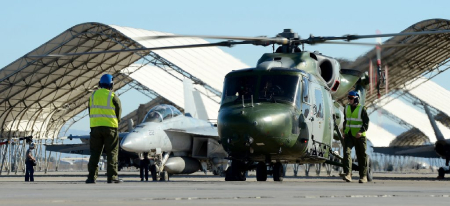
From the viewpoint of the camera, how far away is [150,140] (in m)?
24.2

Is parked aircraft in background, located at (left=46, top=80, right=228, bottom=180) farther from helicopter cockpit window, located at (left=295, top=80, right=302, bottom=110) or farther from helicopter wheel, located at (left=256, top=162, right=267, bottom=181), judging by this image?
helicopter cockpit window, located at (left=295, top=80, right=302, bottom=110)

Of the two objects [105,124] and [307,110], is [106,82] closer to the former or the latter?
[105,124]

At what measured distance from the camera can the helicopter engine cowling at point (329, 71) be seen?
58.3 ft

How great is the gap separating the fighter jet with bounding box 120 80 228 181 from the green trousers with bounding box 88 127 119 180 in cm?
999

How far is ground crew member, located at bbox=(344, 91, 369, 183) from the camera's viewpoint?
16.8m

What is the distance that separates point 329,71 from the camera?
59.0ft

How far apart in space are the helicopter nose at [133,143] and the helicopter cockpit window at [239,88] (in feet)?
25.9

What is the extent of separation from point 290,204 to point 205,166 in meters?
20.9

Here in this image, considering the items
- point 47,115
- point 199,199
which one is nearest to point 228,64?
point 47,115

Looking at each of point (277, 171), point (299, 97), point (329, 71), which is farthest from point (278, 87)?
point (329, 71)

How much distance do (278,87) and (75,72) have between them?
35.5m

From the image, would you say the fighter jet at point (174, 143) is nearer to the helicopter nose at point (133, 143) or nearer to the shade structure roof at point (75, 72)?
the helicopter nose at point (133, 143)

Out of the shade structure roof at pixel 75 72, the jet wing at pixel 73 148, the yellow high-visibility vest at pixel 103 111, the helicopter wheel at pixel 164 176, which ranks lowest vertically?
the helicopter wheel at pixel 164 176

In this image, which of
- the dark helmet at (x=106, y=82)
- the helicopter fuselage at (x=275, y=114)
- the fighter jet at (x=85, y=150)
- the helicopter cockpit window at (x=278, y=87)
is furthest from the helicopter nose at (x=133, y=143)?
the dark helmet at (x=106, y=82)
